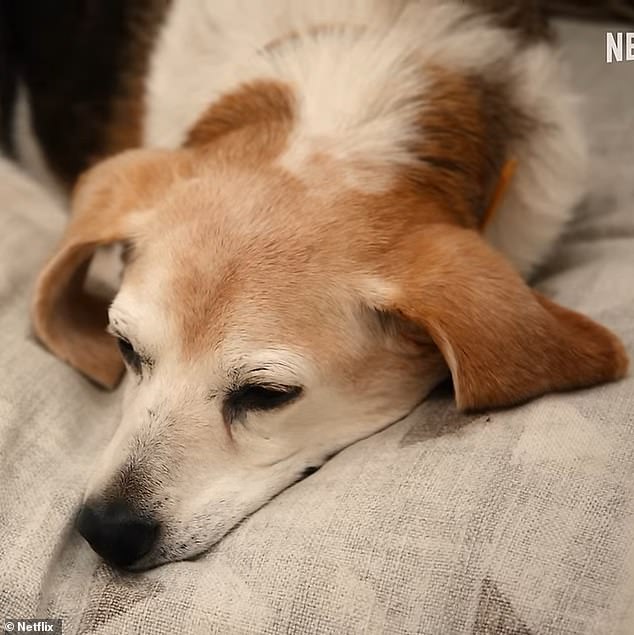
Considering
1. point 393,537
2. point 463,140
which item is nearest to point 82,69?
point 463,140

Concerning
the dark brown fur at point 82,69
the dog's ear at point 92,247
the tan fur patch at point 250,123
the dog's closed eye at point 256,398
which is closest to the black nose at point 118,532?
the dog's closed eye at point 256,398

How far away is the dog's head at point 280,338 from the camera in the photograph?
123cm

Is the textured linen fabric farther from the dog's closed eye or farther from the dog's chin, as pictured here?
the dog's closed eye

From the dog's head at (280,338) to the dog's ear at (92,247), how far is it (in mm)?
36

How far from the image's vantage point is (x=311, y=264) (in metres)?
1.27

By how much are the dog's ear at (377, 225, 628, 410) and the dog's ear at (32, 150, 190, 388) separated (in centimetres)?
44

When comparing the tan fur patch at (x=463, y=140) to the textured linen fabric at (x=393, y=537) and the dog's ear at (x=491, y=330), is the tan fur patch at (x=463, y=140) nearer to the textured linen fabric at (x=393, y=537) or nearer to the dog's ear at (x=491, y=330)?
the dog's ear at (x=491, y=330)

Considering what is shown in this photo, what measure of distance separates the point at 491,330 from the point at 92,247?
2.18ft

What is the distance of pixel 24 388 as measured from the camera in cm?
139

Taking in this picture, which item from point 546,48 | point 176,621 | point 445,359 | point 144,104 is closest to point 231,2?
point 144,104

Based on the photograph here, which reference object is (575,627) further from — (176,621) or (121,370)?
(121,370)

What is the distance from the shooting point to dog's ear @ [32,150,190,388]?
56.4 inches

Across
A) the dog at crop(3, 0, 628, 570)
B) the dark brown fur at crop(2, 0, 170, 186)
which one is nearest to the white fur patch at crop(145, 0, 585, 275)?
the dog at crop(3, 0, 628, 570)

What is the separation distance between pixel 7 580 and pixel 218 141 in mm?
770
